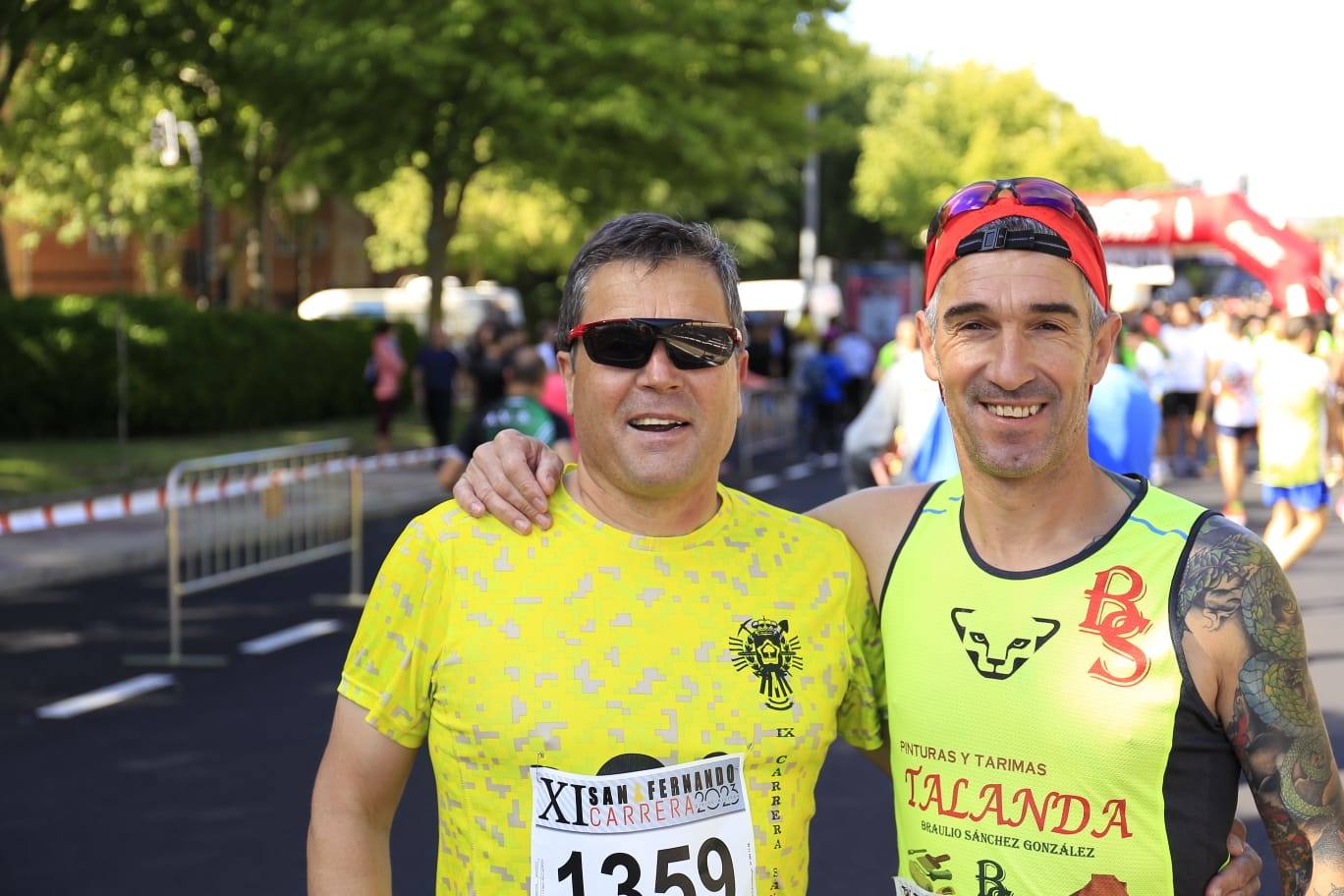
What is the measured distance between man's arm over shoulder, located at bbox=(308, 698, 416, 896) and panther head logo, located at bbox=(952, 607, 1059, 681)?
2.91ft

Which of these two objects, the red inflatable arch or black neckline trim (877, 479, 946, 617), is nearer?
black neckline trim (877, 479, 946, 617)

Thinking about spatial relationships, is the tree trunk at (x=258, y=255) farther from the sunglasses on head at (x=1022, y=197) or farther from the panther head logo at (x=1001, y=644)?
the panther head logo at (x=1001, y=644)

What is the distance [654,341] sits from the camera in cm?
252

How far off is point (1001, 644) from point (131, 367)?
19.6m

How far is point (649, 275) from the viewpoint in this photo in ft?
8.38

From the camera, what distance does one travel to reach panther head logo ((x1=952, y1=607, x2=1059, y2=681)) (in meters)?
2.38

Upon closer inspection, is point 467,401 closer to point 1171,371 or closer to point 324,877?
point 1171,371

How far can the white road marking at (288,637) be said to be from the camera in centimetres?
947

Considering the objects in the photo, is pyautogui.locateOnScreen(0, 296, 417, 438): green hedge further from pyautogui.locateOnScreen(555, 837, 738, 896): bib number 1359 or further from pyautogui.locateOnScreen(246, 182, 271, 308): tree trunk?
pyautogui.locateOnScreen(555, 837, 738, 896): bib number 1359

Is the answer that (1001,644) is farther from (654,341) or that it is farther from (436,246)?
(436,246)

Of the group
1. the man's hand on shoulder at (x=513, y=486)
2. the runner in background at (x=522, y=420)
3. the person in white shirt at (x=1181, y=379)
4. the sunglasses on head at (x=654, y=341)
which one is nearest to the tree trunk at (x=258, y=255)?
the person in white shirt at (x=1181, y=379)

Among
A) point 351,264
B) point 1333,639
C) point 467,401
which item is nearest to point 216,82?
point 467,401

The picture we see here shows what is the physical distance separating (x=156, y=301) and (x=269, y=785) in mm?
15621

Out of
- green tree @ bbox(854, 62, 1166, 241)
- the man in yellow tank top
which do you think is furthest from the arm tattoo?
A: green tree @ bbox(854, 62, 1166, 241)
